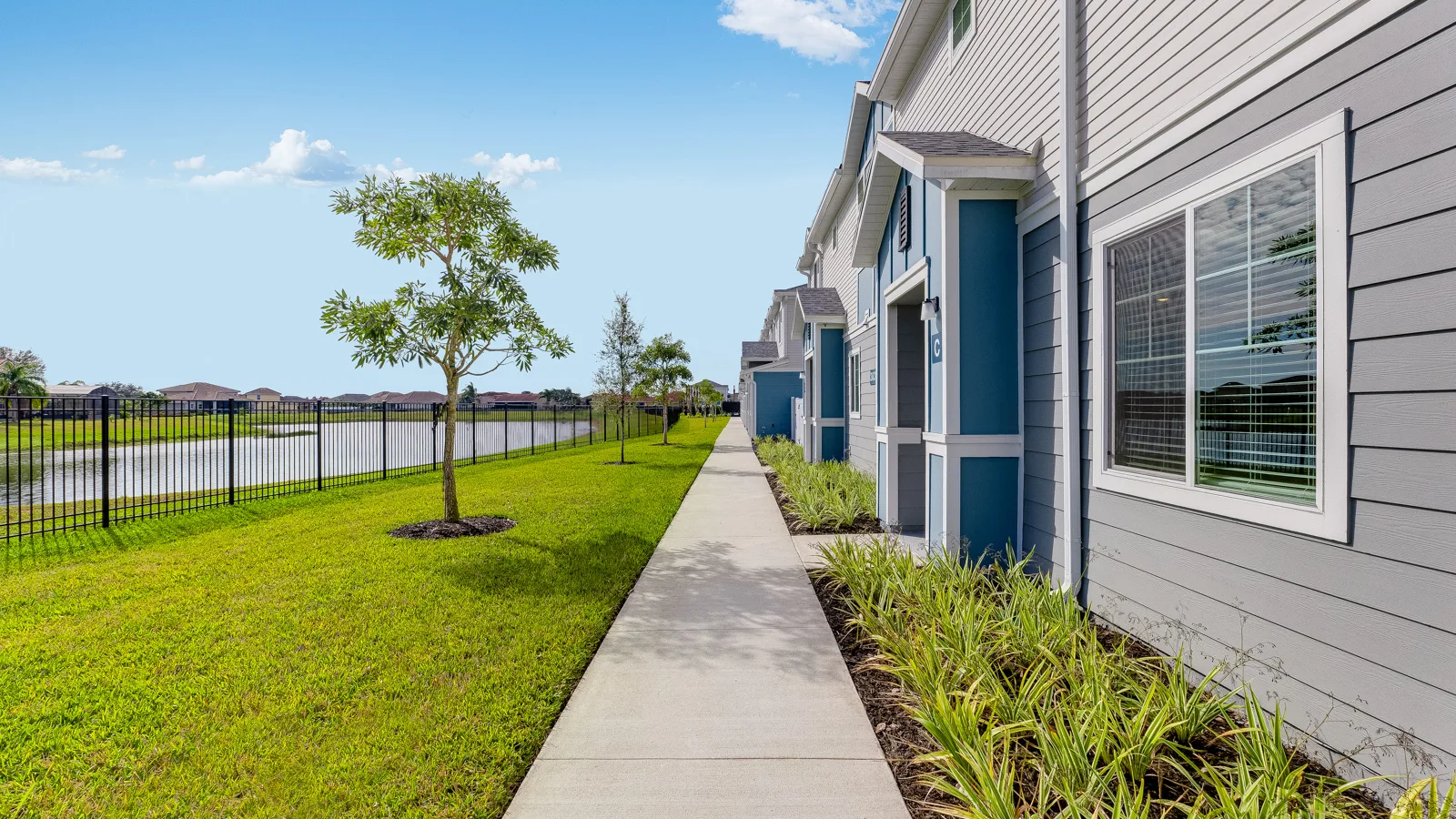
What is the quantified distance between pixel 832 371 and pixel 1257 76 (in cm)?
1124

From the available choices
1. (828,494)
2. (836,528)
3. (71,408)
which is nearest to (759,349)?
(828,494)

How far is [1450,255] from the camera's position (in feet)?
7.39

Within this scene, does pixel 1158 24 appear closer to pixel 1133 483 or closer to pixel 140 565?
pixel 1133 483

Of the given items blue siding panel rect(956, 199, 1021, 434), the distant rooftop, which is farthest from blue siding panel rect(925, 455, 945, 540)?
the distant rooftop

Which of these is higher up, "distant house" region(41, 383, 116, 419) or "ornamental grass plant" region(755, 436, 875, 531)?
"distant house" region(41, 383, 116, 419)

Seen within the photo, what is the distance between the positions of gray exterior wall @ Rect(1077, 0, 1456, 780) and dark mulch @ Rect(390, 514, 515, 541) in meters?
7.29

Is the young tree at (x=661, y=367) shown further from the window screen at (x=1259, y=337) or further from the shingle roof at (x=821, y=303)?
the window screen at (x=1259, y=337)

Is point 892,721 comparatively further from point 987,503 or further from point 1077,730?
point 987,503

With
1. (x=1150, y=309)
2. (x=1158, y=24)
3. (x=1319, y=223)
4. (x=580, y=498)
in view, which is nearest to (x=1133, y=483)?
(x=1150, y=309)

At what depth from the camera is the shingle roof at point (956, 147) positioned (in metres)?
5.14

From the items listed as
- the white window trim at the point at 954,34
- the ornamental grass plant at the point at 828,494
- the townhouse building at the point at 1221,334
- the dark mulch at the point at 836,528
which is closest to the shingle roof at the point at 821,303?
the ornamental grass plant at the point at 828,494

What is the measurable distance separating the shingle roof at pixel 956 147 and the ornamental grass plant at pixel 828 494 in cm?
449

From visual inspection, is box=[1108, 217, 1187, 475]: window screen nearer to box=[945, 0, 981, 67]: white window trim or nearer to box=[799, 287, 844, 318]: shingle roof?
box=[945, 0, 981, 67]: white window trim

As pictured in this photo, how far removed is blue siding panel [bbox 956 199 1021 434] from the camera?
5316mm
